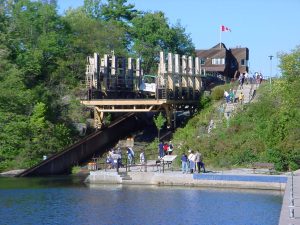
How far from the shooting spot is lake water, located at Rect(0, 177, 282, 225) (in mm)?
27062

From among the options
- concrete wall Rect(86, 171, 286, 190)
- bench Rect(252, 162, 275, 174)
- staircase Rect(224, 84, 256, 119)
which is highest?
staircase Rect(224, 84, 256, 119)

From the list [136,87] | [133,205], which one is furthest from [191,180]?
[136,87]

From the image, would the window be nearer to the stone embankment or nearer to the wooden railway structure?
Answer: the wooden railway structure

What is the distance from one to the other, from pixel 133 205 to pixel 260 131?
1656 centimetres

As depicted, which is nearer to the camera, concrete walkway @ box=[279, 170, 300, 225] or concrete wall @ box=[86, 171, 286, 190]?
concrete walkway @ box=[279, 170, 300, 225]

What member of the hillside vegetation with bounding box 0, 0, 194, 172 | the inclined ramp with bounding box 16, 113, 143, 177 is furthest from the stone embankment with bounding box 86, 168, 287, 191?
the hillside vegetation with bounding box 0, 0, 194, 172

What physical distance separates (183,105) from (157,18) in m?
24.3

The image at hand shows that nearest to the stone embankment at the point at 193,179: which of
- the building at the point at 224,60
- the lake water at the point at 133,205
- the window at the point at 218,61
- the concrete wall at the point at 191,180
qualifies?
the concrete wall at the point at 191,180

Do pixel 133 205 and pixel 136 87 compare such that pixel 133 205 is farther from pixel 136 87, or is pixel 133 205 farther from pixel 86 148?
pixel 136 87

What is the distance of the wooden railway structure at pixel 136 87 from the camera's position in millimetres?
54062

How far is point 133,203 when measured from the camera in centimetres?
3134

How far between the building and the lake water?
5585cm

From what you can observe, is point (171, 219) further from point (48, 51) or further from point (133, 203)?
point (48, 51)

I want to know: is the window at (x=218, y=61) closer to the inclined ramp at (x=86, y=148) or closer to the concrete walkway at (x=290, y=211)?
the inclined ramp at (x=86, y=148)
